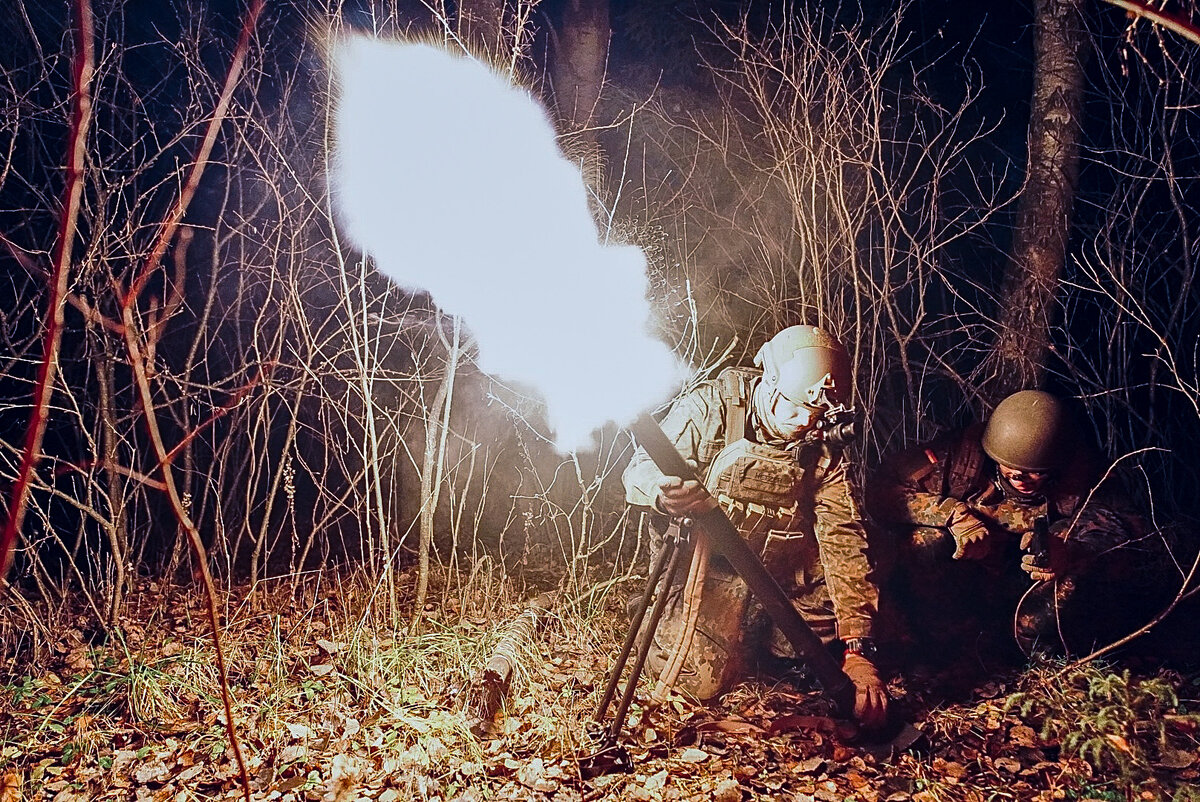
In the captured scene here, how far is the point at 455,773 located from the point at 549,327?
8.11 feet

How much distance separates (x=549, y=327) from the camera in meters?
3.86

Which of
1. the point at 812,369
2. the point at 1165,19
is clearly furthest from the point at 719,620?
the point at 1165,19

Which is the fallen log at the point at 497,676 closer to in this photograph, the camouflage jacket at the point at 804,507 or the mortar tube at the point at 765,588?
the camouflage jacket at the point at 804,507

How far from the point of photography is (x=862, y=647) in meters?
4.32

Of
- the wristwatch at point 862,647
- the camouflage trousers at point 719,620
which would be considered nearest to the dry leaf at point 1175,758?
the wristwatch at point 862,647

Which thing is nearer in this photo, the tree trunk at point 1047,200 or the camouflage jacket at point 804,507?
the camouflage jacket at point 804,507

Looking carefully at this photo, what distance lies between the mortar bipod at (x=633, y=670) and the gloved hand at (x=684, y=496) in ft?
0.48

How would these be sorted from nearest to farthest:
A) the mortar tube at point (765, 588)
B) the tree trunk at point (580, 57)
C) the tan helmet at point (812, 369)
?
1. the mortar tube at point (765, 588)
2. the tan helmet at point (812, 369)
3. the tree trunk at point (580, 57)

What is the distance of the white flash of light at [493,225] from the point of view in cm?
387

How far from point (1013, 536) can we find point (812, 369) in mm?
2446

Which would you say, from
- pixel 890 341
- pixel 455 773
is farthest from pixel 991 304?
pixel 455 773

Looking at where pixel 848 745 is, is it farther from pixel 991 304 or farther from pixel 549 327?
pixel 991 304

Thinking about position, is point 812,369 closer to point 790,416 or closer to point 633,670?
point 790,416

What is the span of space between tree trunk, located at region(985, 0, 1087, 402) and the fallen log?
496 centimetres
